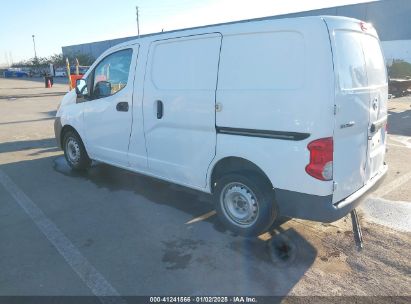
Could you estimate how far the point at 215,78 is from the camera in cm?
397

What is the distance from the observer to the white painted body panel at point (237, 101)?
329 cm

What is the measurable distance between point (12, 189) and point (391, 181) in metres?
5.87

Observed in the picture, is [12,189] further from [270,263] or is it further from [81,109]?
[270,263]

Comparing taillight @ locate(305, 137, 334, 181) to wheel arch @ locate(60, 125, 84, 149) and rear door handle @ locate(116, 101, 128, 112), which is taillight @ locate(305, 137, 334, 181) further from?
wheel arch @ locate(60, 125, 84, 149)

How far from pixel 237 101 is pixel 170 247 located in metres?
1.65

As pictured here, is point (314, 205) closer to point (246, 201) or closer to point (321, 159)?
point (321, 159)

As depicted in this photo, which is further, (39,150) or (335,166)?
(39,150)

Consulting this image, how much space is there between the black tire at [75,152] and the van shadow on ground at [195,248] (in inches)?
25.5

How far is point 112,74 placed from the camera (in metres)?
5.38

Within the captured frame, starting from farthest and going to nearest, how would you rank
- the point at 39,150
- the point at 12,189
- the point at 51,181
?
the point at 39,150, the point at 51,181, the point at 12,189

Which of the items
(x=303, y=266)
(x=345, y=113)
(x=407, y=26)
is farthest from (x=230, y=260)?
(x=407, y=26)

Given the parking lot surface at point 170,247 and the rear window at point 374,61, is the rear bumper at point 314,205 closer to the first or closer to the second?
the parking lot surface at point 170,247

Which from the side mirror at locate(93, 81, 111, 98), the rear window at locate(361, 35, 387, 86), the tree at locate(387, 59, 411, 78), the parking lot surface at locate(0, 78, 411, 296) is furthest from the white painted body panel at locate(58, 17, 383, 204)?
the tree at locate(387, 59, 411, 78)

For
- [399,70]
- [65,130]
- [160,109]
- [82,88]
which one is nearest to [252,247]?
[160,109]
